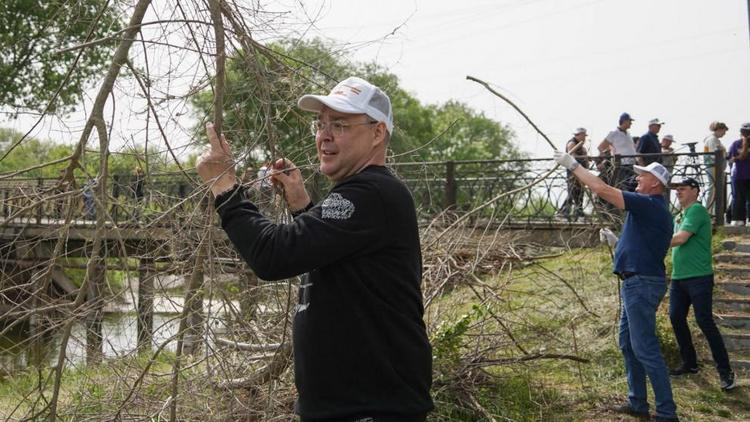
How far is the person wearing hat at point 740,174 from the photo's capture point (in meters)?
11.7

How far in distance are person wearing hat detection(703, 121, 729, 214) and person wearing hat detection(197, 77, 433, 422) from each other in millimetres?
10464

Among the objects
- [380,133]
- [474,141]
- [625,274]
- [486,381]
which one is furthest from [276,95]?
[474,141]

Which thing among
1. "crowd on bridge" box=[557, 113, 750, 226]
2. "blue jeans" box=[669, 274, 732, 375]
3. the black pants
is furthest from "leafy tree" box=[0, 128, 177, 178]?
the black pants

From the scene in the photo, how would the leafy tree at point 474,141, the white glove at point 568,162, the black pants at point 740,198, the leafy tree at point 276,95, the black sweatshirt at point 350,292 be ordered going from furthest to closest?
the leafy tree at point 474,141 → the black pants at point 740,198 → the white glove at point 568,162 → the leafy tree at point 276,95 → the black sweatshirt at point 350,292

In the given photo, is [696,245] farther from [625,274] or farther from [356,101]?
[356,101]

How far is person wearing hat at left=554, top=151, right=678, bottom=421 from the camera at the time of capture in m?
6.34

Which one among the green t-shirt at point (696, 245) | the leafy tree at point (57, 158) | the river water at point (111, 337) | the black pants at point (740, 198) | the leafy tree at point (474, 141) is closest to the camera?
the leafy tree at point (57, 158)

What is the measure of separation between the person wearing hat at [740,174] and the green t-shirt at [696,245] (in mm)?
4630

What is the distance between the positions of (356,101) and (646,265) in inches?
165

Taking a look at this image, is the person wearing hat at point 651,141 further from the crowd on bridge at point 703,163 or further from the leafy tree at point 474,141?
the leafy tree at point 474,141

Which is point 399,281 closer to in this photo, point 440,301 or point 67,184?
point 67,184

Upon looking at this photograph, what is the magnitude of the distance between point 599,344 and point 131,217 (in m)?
5.97

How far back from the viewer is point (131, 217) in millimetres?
4113

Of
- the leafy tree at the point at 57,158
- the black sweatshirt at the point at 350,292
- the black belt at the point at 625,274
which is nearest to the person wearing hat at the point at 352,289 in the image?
the black sweatshirt at the point at 350,292
